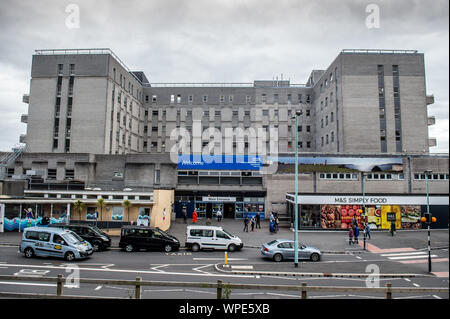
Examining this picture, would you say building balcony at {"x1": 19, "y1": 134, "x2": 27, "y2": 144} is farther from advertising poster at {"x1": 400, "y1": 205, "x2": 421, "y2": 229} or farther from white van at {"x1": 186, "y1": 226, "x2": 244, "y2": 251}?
advertising poster at {"x1": 400, "y1": 205, "x2": 421, "y2": 229}

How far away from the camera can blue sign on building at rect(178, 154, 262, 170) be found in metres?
39.7

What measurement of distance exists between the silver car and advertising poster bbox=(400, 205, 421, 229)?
12.5 meters

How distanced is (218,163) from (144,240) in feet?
62.6

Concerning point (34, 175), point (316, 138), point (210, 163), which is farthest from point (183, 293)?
point (316, 138)

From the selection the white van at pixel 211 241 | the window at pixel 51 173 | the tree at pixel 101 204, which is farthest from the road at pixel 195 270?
the window at pixel 51 173

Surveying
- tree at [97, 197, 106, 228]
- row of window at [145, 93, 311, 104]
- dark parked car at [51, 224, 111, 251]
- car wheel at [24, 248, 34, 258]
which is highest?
row of window at [145, 93, 311, 104]

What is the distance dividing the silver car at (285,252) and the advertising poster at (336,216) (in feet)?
37.5

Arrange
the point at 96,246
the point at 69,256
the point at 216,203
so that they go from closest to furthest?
the point at 69,256
the point at 96,246
the point at 216,203

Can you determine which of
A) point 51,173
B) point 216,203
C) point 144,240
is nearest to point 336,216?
point 216,203

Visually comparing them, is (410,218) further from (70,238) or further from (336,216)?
(70,238)

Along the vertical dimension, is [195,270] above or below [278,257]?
below

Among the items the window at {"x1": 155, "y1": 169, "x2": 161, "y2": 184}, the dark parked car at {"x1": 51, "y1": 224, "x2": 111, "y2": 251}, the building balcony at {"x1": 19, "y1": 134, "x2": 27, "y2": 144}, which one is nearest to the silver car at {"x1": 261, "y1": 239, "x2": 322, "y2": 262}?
the dark parked car at {"x1": 51, "y1": 224, "x2": 111, "y2": 251}

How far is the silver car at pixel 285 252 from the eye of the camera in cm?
1989

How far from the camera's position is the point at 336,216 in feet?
102
